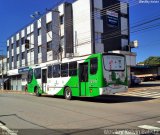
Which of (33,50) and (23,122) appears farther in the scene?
(33,50)

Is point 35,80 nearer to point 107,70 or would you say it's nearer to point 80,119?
point 107,70

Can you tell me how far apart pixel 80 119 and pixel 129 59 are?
26.5m

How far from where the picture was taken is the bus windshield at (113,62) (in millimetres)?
17547

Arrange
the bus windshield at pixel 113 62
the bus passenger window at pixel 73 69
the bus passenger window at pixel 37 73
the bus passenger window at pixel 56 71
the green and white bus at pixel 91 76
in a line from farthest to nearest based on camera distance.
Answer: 1. the bus passenger window at pixel 37 73
2. the bus passenger window at pixel 56 71
3. the bus passenger window at pixel 73 69
4. the bus windshield at pixel 113 62
5. the green and white bus at pixel 91 76

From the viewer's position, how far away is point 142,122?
9.99m

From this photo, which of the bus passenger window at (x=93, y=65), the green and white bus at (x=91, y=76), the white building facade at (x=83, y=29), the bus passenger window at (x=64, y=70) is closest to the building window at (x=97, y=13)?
the white building facade at (x=83, y=29)

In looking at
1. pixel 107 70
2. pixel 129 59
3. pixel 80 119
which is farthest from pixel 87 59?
pixel 129 59

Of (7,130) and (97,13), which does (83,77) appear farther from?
(97,13)

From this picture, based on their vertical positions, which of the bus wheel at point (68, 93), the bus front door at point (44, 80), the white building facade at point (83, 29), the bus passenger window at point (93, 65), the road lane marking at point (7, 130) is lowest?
the road lane marking at point (7, 130)

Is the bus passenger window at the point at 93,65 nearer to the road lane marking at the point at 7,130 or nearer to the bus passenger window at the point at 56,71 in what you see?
the bus passenger window at the point at 56,71

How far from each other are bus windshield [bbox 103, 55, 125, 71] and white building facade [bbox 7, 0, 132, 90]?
1574cm

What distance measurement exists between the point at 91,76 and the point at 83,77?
3.35 ft

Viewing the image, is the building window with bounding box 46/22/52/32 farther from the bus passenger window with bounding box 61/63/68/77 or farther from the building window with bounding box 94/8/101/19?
the bus passenger window with bounding box 61/63/68/77

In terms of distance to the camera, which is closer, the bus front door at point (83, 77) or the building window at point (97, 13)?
the bus front door at point (83, 77)
